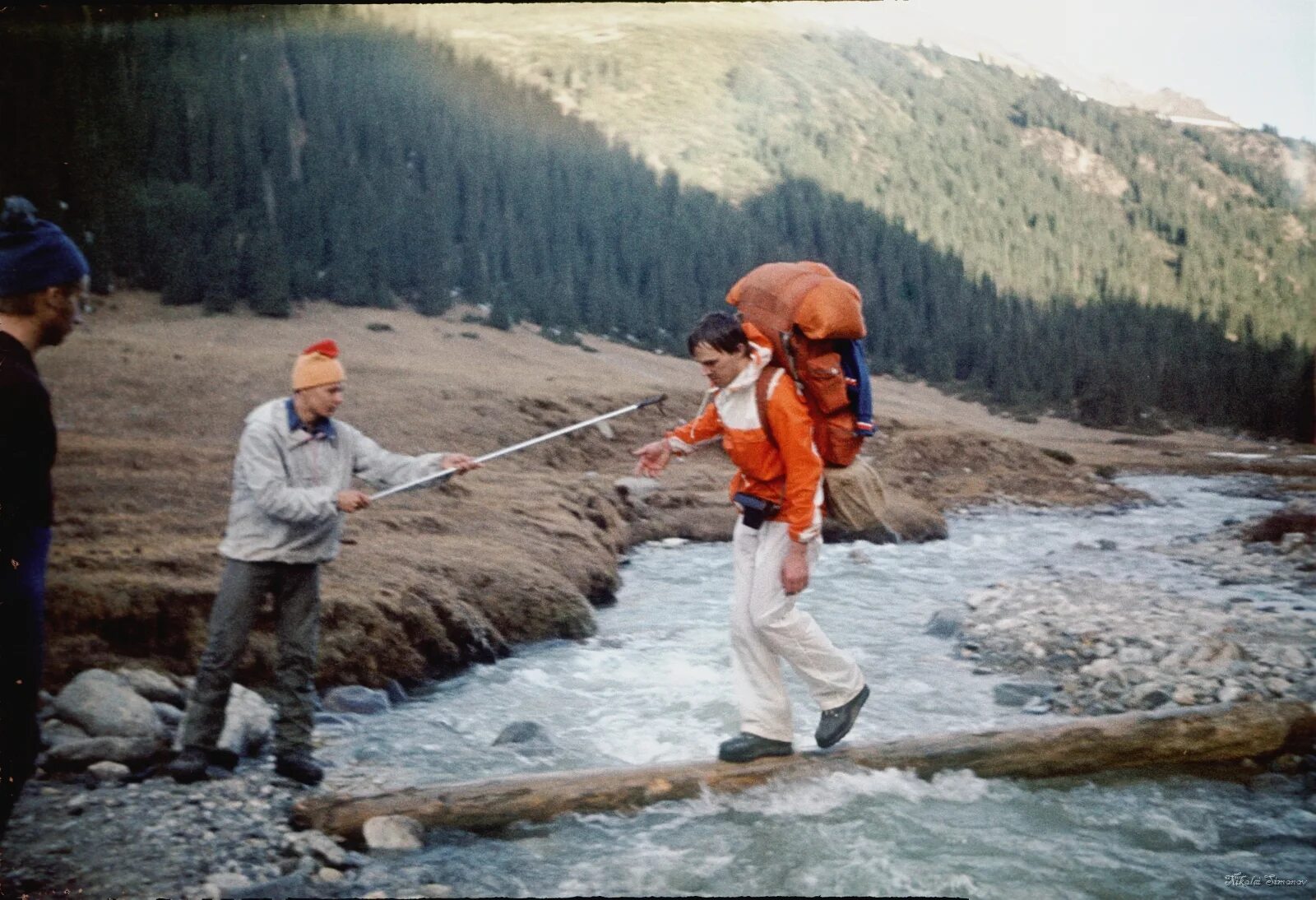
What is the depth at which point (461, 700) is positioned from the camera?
5.20 m

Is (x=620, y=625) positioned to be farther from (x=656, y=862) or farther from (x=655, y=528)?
(x=656, y=862)

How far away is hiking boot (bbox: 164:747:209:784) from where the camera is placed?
364cm

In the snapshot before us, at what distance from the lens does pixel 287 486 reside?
12.0 ft

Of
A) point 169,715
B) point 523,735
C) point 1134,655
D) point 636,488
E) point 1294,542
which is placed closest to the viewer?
point 169,715

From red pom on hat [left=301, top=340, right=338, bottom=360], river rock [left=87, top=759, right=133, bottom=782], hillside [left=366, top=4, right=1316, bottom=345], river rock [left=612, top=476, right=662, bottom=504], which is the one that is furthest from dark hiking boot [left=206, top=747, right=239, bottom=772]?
river rock [left=612, top=476, right=662, bottom=504]

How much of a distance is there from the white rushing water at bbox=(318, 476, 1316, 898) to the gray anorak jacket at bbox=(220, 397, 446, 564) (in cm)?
97

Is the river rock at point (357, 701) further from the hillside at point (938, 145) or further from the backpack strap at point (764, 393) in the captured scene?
the hillside at point (938, 145)

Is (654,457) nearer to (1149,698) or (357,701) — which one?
Result: (357,701)

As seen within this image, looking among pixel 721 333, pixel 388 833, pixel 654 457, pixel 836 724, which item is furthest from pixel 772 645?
pixel 388 833

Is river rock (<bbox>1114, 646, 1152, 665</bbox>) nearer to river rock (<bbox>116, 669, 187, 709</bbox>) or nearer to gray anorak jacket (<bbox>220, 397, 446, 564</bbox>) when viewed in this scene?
gray anorak jacket (<bbox>220, 397, 446, 564</bbox>)

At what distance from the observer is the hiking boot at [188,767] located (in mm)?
3639

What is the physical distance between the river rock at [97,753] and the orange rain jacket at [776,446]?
228 cm

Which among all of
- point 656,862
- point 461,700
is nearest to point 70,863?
point 656,862

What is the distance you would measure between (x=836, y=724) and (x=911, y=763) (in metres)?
0.31
